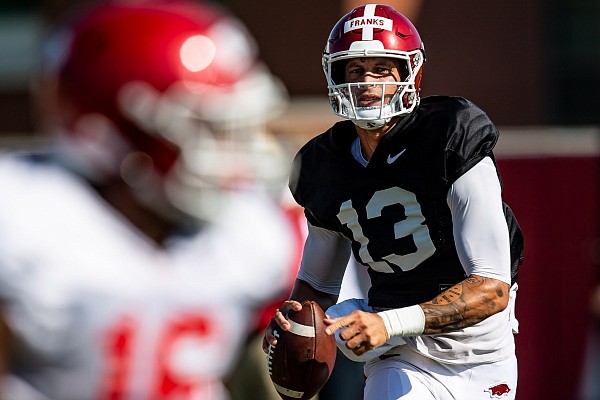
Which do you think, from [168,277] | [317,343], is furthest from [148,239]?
[317,343]

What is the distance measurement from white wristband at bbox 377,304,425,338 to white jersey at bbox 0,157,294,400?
762 mm

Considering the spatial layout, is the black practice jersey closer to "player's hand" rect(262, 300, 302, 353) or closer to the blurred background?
"player's hand" rect(262, 300, 302, 353)

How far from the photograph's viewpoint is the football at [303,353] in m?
3.69

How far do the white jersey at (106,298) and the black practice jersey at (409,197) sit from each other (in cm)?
106

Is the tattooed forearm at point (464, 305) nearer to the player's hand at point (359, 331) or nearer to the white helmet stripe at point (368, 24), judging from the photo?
the player's hand at point (359, 331)

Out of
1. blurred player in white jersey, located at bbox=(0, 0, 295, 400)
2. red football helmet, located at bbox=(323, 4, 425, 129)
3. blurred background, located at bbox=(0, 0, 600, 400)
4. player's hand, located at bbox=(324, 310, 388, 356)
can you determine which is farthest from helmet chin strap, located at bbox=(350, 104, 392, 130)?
blurred background, located at bbox=(0, 0, 600, 400)

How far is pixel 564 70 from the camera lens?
10.9 metres

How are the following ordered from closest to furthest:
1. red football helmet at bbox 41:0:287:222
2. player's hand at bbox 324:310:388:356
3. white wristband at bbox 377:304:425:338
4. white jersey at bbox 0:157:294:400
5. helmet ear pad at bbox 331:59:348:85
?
white jersey at bbox 0:157:294:400 → red football helmet at bbox 41:0:287:222 → player's hand at bbox 324:310:388:356 → white wristband at bbox 377:304:425:338 → helmet ear pad at bbox 331:59:348:85

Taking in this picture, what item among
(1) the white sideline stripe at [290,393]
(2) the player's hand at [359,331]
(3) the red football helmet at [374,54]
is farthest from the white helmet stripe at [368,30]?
(1) the white sideline stripe at [290,393]

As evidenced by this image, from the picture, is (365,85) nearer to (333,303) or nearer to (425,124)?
(425,124)

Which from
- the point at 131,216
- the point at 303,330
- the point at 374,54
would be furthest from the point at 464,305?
the point at 131,216

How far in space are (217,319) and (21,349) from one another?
42 centimetres

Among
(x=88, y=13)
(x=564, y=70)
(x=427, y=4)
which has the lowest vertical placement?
(x=564, y=70)

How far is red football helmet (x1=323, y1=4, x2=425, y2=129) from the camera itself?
3.79m
